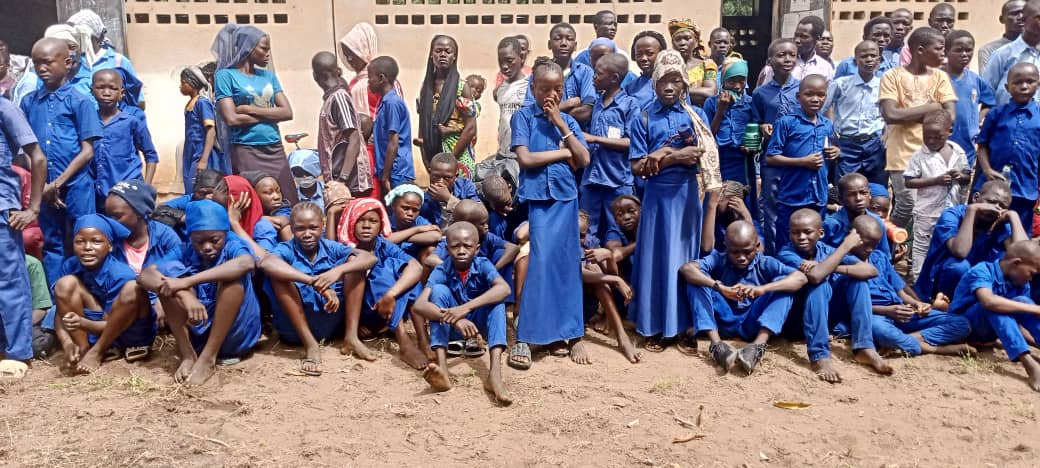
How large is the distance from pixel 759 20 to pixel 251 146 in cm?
694

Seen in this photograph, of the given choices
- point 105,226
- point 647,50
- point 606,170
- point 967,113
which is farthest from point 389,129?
point 967,113

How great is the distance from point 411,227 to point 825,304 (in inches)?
102

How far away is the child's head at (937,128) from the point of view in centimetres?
609

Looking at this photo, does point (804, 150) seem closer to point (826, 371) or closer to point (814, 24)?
point (826, 371)

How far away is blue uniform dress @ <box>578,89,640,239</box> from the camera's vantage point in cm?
565

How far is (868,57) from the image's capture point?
21.9 feet

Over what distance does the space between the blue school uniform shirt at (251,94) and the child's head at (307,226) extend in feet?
4.07

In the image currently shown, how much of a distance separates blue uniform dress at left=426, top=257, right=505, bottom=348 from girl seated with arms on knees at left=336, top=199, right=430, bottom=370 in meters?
0.26

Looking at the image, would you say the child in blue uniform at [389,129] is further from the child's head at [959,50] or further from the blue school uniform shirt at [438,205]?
the child's head at [959,50]

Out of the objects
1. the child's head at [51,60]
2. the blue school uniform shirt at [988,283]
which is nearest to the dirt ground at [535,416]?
the blue school uniform shirt at [988,283]

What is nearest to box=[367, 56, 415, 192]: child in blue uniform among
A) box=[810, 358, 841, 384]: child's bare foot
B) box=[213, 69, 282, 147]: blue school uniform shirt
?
box=[213, 69, 282, 147]: blue school uniform shirt

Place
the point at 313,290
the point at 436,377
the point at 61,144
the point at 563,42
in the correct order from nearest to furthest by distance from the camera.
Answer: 1. the point at 436,377
2. the point at 313,290
3. the point at 61,144
4. the point at 563,42

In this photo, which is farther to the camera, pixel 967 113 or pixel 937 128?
pixel 967 113

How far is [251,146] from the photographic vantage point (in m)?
6.13
